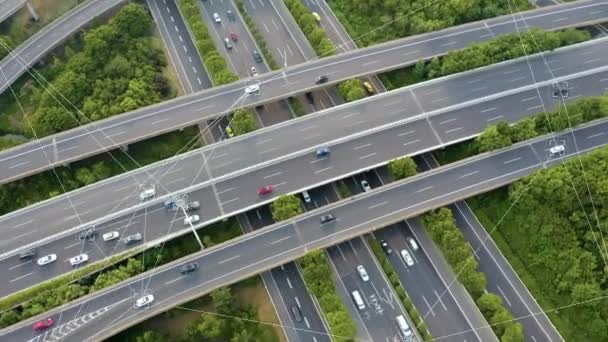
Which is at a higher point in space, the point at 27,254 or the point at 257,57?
the point at 257,57

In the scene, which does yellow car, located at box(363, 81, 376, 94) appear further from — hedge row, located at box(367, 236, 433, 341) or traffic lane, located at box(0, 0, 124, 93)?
traffic lane, located at box(0, 0, 124, 93)

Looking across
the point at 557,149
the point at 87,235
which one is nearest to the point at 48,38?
the point at 87,235

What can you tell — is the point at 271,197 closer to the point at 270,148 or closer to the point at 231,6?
the point at 270,148

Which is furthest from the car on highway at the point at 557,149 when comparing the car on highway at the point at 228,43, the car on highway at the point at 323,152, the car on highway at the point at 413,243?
the car on highway at the point at 228,43

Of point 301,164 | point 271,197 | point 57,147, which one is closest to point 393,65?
point 301,164

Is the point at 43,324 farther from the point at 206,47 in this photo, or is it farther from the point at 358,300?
the point at 206,47

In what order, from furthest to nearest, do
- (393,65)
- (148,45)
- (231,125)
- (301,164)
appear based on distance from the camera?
1. (148,45)
2. (393,65)
3. (231,125)
4. (301,164)

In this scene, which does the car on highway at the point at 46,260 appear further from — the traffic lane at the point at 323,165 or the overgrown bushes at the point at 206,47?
the overgrown bushes at the point at 206,47
